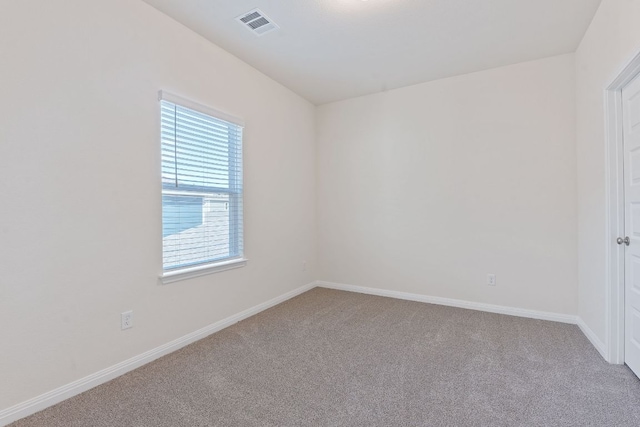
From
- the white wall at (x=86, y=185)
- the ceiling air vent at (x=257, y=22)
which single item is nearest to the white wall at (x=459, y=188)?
the ceiling air vent at (x=257, y=22)

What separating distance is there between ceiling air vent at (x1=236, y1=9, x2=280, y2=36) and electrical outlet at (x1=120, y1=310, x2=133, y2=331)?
242 cm

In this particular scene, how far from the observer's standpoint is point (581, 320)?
286 cm

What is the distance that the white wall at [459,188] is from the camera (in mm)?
3049

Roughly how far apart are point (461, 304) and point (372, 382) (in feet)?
6.58

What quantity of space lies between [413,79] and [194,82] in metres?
2.43

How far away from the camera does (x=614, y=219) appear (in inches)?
85.4

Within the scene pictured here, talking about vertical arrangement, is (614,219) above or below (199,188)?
below

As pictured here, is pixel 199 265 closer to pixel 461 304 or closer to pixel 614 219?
pixel 461 304

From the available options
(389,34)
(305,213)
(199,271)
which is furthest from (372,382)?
(389,34)

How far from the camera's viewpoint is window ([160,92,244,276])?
2486 mm

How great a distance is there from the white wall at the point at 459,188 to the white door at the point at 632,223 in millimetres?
940

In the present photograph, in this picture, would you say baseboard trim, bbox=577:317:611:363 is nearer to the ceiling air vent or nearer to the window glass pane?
the window glass pane

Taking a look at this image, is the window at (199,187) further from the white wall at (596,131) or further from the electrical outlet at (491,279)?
the white wall at (596,131)

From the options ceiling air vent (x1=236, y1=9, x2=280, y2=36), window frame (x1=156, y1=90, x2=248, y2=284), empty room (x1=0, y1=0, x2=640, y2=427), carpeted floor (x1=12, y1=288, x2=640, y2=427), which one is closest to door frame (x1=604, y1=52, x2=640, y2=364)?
empty room (x1=0, y1=0, x2=640, y2=427)
